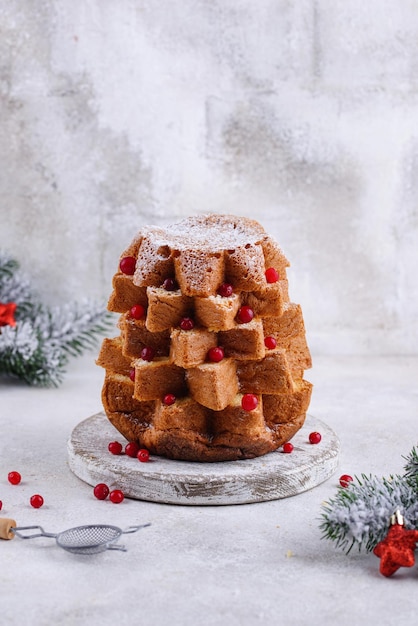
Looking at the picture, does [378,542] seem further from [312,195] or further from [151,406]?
[312,195]

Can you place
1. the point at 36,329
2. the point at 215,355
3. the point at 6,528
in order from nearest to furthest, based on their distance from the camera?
the point at 6,528 → the point at 215,355 → the point at 36,329

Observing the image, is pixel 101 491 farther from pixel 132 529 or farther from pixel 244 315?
pixel 244 315

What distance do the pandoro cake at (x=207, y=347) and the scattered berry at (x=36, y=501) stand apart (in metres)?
0.29

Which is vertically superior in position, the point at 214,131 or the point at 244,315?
the point at 214,131

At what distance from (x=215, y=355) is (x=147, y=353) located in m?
0.16

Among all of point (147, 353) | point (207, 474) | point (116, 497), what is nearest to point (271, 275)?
point (147, 353)

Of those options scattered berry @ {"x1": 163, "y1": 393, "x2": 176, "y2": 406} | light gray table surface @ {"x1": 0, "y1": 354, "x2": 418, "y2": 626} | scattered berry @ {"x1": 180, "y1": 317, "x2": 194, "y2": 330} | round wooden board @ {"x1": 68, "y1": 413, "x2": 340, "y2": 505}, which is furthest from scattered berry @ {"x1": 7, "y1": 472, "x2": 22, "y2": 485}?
scattered berry @ {"x1": 180, "y1": 317, "x2": 194, "y2": 330}

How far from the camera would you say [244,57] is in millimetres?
3238

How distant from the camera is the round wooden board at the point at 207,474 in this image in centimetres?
Result: 175

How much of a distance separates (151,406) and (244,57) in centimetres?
180

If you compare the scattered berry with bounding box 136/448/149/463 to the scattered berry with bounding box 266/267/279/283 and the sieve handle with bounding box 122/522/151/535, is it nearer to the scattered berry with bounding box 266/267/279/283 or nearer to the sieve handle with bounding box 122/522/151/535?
the sieve handle with bounding box 122/522/151/535

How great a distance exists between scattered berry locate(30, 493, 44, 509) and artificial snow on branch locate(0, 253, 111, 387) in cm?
116

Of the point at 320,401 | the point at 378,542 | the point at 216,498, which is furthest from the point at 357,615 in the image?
the point at 320,401

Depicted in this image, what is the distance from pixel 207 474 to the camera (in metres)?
1.77
